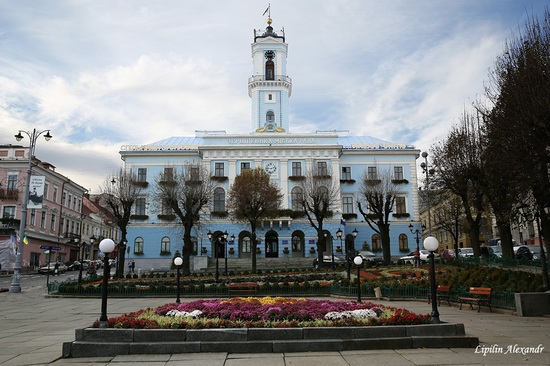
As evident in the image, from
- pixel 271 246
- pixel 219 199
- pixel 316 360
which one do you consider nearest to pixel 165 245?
pixel 219 199

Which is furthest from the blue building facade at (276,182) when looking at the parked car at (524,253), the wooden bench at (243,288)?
the wooden bench at (243,288)

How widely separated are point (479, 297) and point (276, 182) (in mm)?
34544

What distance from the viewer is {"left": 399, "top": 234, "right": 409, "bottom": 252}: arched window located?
50.3m

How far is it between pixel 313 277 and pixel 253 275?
468 cm

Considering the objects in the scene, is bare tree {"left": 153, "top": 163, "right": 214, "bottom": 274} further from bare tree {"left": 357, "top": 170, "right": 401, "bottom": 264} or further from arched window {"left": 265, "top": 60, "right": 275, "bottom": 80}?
arched window {"left": 265, "top": 60, "right": 275, "bottom": 80}

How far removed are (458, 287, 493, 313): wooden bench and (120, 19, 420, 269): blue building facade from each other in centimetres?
3058

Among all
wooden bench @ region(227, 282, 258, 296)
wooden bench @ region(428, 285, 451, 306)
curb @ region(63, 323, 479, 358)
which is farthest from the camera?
wooden bench @ region(227, 282, 258, 296)

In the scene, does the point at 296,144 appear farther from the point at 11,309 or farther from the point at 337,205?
the point at 11,309

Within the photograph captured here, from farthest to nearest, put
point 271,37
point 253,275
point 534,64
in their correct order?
point 271,37
point 253,275
point 534,64

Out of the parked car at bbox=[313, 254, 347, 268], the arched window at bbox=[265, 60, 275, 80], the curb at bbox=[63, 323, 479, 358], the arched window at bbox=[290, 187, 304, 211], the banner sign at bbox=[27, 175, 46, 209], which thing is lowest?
the curb at bbox=[63, 323, 479, 358]

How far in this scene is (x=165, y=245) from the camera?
5003cm

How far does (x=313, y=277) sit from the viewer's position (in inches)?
1136

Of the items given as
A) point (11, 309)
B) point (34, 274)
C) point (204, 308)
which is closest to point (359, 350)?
point (204, 308)

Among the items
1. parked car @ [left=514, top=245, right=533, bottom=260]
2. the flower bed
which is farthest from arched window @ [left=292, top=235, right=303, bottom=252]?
the flower bed
